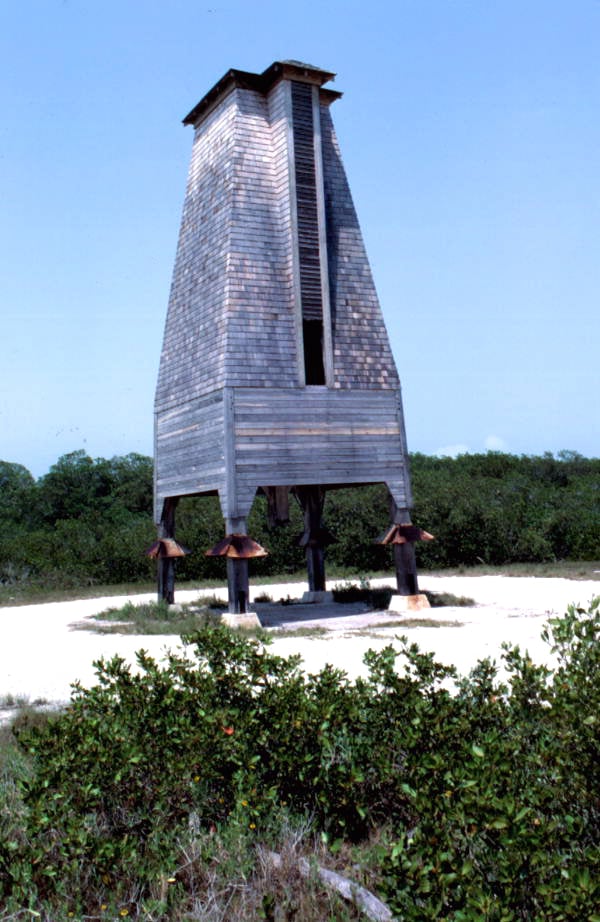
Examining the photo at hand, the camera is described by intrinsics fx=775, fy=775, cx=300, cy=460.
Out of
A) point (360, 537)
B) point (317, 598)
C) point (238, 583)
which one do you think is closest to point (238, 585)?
point (238, 583)

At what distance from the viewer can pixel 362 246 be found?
61.7ft

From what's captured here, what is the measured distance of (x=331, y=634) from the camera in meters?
14.4

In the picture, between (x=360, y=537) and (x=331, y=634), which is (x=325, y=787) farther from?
(x=360, y=537)

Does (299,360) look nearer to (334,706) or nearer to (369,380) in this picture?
(369,380)

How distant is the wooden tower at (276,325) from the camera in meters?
16.8

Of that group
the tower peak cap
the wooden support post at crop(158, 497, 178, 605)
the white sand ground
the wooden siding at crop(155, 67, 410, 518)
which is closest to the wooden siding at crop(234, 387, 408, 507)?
the wooden siding at crop(155, 67, 410, 518)

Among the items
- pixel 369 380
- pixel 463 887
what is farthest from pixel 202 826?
pixel 369 380

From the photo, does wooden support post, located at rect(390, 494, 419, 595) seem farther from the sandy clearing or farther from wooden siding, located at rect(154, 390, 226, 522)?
wooden siding, located at rect(154, 390, 226, 522)

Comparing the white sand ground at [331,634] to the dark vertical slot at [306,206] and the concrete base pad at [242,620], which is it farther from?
the dark vertical slot at [306,206]

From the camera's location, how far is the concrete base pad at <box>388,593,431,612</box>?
58.2 feet

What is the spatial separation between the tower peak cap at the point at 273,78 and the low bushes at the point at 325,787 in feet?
51.0

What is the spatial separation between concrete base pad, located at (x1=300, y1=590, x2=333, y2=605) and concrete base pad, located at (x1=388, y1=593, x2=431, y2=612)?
3.50 meters

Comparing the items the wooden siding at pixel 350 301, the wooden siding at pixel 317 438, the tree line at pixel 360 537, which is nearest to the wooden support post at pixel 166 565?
A: the wooden siding at pixel 317 438

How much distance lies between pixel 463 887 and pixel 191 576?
28261 mm
